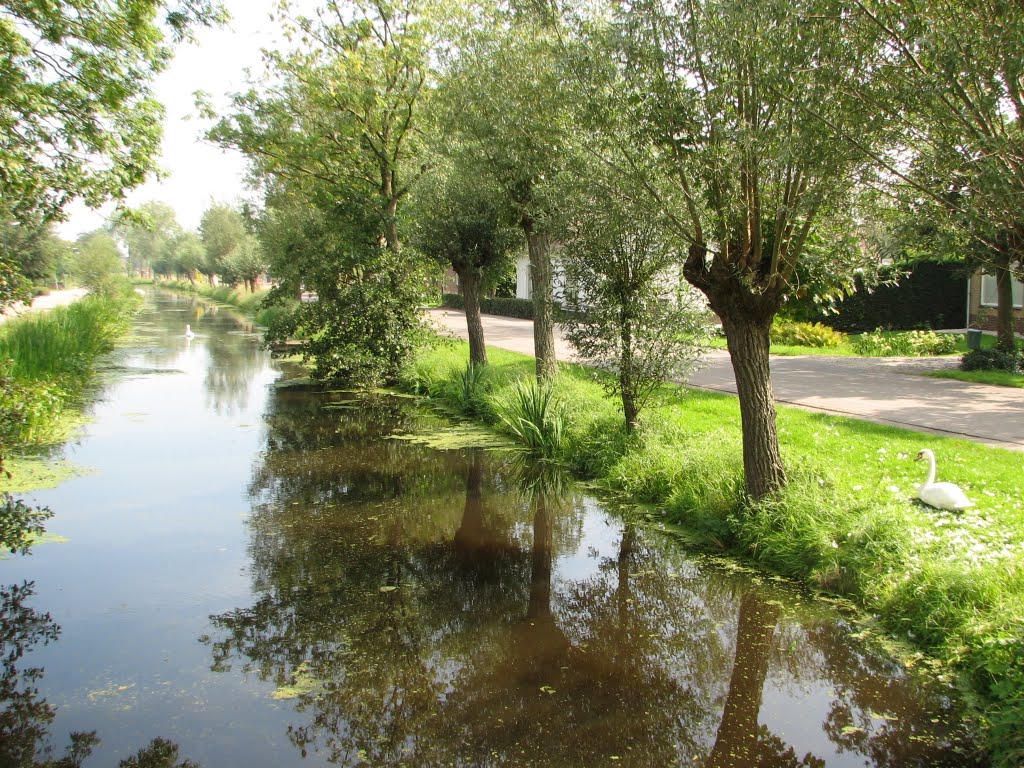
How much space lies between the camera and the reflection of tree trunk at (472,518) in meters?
7.75

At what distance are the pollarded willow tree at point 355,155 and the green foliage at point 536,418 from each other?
584cm

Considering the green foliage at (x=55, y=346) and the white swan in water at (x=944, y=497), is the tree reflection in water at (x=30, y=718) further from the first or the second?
the green foliage at (x=55, y=346)

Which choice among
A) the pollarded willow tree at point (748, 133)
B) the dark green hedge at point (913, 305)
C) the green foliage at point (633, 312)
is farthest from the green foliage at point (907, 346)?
the pollarded willow tree at point (748, 133)

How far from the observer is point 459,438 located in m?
12.6

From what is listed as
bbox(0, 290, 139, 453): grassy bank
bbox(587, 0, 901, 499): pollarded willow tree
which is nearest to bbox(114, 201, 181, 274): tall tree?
bbox(0, 290, 139, 453): grassy bank

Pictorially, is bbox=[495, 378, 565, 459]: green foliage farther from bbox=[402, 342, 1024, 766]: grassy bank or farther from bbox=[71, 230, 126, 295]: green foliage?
bbox=[71, 230, 126, 295]: green foliage

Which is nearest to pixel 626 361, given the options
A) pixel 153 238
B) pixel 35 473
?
pixel 35 473

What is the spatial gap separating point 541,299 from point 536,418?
181 centimetres

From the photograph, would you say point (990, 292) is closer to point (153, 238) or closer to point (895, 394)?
point (895, 394)

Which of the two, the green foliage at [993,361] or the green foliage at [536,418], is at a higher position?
the green foliage at [993,361]

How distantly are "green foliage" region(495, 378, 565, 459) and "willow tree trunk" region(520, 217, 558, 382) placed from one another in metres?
0.40

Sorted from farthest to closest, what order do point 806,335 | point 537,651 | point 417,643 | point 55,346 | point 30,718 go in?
point 806,335 → point 55,346 → point 417,643 → point 537,651 → point 30,718

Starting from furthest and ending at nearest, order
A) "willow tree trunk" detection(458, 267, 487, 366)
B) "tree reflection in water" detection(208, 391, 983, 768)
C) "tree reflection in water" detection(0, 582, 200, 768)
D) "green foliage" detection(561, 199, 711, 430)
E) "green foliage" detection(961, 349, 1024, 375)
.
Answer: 1. "willow tree trunk" detection(458, 267, 487, 366)
2. "green foliage" detection(961, 349, 1024, 375)
3. "green foliage" detection(561, 199, 711, 430)
4. "tree reflection in water" detection(208, 391, 983, 768)
5. "tree reflection in water" detection(0, 582, 200, 768)

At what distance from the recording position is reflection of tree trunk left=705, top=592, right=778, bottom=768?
14.1 ft
